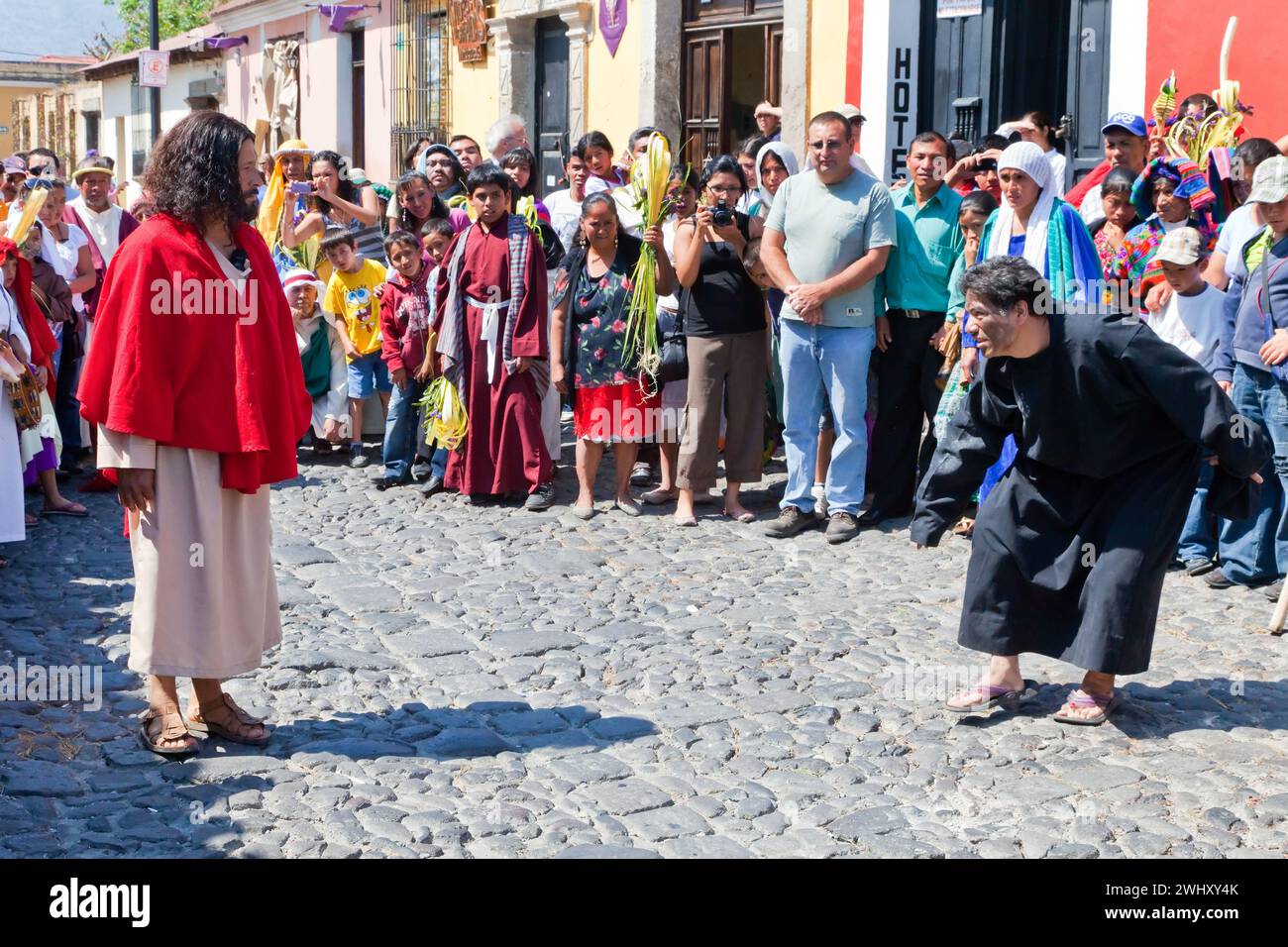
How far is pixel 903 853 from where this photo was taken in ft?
14.5

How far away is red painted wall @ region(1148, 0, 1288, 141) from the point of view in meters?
9.67

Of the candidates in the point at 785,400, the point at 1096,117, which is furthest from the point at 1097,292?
the point at 1096,117

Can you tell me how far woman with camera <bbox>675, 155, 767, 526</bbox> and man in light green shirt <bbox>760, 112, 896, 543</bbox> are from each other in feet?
0.77

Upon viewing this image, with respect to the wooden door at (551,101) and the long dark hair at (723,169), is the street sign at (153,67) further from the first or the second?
the long dark hair at (723,169)

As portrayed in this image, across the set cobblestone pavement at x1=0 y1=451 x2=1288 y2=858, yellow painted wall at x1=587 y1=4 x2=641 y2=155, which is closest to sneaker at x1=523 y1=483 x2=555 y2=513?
cobblestone pavement at x1=0 y1=451 x2=1288 y2=858

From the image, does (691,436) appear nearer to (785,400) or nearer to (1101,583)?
(785,400)

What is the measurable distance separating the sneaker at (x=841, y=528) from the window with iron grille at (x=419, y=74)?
11581 mm

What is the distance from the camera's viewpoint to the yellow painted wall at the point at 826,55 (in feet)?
41.5

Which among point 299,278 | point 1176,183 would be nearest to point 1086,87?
point 1176,183

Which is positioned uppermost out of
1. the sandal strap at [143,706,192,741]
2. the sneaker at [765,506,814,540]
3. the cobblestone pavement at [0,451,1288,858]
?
the sneaker at [765,506,814,540]

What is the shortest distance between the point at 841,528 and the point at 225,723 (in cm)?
399

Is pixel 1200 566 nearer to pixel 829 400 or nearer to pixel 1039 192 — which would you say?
pixel 1039 192

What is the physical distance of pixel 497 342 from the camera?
30.8ft

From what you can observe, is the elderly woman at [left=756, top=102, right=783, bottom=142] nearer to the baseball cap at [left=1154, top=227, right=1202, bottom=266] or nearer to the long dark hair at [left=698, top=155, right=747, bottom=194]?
the long dark hair at [left=698, top=155, right=747, bottom=194]
